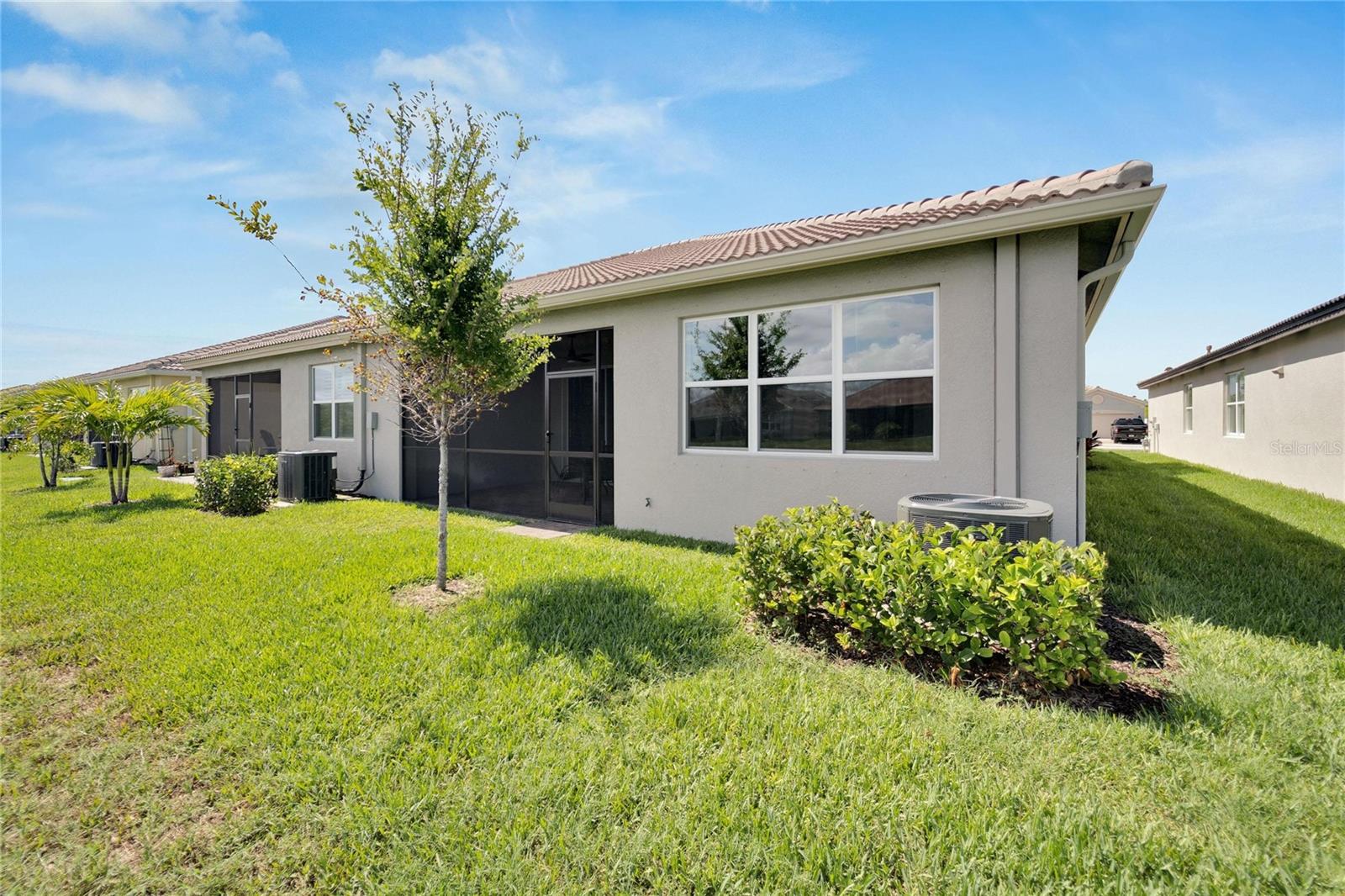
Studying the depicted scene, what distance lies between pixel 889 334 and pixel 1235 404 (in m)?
16.5

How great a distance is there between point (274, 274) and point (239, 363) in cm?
1213

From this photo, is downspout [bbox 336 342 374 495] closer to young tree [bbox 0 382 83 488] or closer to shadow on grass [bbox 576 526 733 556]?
young tree [bbox 0 382 83 488]

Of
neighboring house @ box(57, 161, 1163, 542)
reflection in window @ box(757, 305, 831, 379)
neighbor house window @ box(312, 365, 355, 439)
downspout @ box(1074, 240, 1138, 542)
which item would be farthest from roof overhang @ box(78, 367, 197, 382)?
downspout @ box(1074, 240, 1138, 542)

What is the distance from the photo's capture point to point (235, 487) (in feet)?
28.9

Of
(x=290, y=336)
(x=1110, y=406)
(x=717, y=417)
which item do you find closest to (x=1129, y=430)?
(x=1110, y=406)

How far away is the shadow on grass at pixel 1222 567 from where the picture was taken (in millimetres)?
4215

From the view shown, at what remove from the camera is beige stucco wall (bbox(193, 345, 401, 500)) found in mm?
10508

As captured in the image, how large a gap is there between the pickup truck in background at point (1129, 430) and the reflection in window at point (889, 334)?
39504mm

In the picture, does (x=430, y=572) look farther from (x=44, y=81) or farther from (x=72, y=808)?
(x=44, y=81)

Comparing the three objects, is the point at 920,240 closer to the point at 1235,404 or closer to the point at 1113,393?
the point at 1235,404

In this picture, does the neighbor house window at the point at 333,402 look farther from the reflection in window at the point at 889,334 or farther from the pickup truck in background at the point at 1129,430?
the pickup truck in background at the point at 1129,430

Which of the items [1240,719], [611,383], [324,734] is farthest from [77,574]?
[1240,719]

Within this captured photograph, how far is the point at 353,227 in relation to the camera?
452cm

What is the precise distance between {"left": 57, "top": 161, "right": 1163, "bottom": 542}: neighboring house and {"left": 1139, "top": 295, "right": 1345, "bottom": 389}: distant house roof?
14.8 ft
